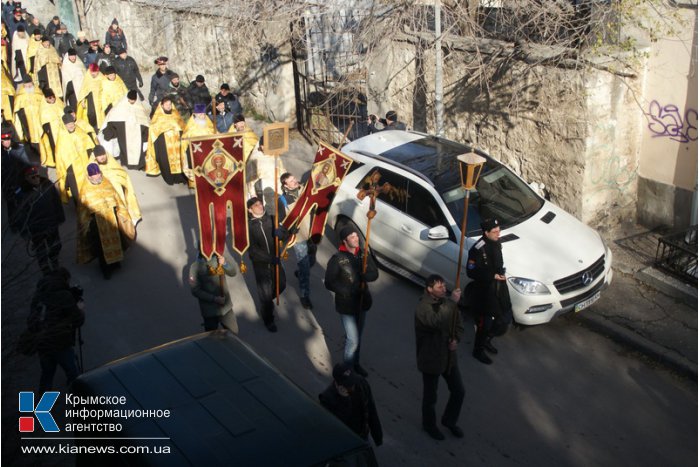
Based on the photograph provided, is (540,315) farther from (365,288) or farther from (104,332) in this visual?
(104,332)

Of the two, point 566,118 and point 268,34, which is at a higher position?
point 268,34

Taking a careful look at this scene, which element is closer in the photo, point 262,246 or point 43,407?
point 43,407

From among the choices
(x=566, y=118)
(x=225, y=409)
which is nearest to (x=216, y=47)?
(x=566, y=118)

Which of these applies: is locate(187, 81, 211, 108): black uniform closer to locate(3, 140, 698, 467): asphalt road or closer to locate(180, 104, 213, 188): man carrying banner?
locate(180, 104, 213, 188): man carrying banner

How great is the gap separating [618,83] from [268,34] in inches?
267

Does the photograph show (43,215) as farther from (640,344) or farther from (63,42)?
(63,42)

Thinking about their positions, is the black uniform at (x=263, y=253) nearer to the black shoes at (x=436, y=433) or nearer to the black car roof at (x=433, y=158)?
the black car roof at (x=433, y=158)

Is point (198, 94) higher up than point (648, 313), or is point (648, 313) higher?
point (198, 94)

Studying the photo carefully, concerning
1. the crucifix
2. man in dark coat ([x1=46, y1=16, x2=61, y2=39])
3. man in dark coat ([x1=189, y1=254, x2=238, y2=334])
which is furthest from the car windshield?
man in dark coat ([x1=46, y1=16, x2=61, y2=39])

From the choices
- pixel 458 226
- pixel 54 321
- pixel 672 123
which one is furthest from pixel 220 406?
pixel 672 123

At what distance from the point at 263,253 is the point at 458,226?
224 cm

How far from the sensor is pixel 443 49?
1191cm

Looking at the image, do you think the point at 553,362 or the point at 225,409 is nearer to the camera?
the point at 225,409

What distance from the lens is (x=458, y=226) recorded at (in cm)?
892
